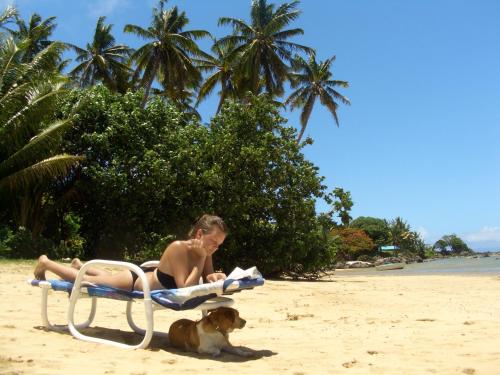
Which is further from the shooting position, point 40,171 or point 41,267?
point 40,171

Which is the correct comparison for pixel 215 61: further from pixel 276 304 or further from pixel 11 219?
pixel 276 304

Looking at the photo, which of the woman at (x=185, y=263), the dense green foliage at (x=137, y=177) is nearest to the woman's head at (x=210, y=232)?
the woman at (x=185, y=263)

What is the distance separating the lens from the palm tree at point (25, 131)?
15.1 meters

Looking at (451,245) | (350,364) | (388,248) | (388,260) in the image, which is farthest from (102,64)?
(451,245)

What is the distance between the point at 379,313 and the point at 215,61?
25.7 metres

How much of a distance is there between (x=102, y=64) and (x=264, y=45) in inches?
382

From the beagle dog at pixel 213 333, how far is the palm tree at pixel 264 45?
2472cm

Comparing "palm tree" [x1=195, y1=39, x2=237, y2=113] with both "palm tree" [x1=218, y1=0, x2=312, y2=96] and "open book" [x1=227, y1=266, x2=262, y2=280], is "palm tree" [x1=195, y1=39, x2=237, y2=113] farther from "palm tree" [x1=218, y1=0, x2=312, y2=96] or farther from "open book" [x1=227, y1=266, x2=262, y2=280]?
"open book" [x1=227, y1=266, x2=262, y2=280]

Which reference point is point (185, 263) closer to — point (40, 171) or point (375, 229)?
point (40, 171)

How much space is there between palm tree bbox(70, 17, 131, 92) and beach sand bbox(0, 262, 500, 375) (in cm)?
2450

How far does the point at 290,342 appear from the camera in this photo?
194 inches

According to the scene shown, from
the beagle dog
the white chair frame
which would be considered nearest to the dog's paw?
the beagle dog

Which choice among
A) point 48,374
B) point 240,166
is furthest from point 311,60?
point 48,374

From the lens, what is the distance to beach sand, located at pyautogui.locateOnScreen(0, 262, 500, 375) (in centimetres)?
365
